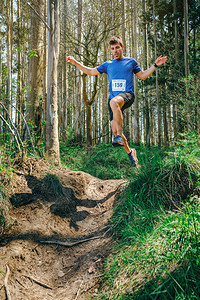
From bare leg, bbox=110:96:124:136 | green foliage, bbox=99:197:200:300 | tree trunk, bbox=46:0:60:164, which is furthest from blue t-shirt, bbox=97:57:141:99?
tree trunk, bbox=46:0:60:164

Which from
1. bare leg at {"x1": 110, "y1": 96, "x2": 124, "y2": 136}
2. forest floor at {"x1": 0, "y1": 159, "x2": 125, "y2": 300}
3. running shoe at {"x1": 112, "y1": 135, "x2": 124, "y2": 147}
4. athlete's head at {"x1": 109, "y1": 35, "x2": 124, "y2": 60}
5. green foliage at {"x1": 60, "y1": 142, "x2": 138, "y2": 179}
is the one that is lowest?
forest floor at {"x1": 0, "y1": 159, "x2": 125, "y2": 300}

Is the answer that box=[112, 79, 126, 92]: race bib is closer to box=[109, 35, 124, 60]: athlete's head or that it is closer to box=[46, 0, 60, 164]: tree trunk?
box=[109, 35, 124, 60]: athlete's head

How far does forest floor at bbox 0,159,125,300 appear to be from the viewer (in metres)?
2.47

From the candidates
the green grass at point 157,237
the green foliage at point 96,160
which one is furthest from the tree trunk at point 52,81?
the green grass at point 157,237

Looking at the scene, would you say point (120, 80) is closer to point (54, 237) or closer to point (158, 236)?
point (158, 236)

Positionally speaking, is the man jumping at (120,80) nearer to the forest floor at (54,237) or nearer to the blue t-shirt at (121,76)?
the blue t-shirt at (121,76)

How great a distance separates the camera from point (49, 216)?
3670 mm

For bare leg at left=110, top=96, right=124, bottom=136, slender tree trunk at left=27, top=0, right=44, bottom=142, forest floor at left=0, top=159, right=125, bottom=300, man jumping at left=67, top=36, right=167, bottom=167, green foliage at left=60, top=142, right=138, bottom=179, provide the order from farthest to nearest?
1. green foliage at left=60, top=142, right=138, bottom=179
2. slender tree trunk at left=27, top=0, right=44, bottom=142
3. man jumping at left=67, top=36, right=167, bottom=167
4. bare leg at left=110, top=96, right=124, bottom=136
5. forest floor at left=0, top=159, right=125, bottom=300

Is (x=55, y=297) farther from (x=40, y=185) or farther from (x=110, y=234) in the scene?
(x=40, y=185)

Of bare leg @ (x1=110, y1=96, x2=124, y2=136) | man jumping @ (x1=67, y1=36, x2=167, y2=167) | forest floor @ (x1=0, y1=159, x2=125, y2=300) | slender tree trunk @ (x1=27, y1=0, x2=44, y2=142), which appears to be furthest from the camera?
slender tree trunk @ (x1=27, y1=0, x2=44, y2=142)

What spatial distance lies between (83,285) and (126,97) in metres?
2.75

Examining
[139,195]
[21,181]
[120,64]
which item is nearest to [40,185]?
[21,181]

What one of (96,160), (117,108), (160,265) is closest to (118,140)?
(117,108)

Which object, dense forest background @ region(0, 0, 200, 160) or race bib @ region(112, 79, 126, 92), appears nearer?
race bib @ region(112, 79, 126, 92)
